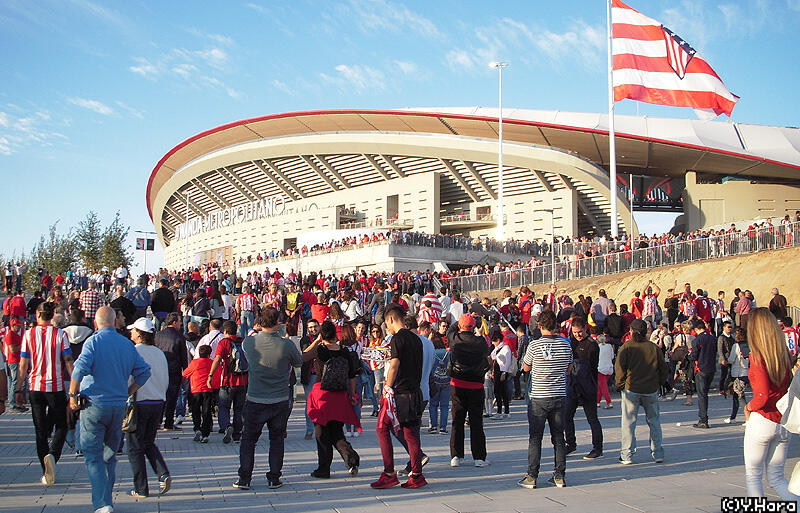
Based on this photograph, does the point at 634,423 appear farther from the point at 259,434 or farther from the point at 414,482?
the point at 259,434

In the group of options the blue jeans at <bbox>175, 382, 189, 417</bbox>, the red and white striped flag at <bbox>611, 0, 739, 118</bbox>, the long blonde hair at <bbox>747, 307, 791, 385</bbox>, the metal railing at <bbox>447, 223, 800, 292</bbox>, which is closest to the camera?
the long blonde hair at <bbox>747, 307, 791, 385</bbox>

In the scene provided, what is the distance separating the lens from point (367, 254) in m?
35.8

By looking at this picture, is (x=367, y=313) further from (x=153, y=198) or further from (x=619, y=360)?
(x=153, y=198)

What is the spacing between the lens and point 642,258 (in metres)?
24.8

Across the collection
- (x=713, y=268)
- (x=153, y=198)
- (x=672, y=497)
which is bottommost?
(x=672, y=497)

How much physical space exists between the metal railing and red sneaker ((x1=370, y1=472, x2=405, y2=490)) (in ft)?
56.5

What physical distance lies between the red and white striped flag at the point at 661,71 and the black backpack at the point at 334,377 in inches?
990

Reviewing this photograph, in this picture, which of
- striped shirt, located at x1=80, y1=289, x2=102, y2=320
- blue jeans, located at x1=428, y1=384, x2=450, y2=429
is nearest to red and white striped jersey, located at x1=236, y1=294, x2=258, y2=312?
striped shirt, located at x1=80, y1=289, x2=102, y2=320

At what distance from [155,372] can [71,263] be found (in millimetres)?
34258

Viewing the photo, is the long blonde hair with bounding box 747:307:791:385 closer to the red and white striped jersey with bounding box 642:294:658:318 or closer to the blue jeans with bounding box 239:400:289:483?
the blue jeans with bounding box 239:400:289:483

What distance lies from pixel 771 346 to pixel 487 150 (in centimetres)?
4332

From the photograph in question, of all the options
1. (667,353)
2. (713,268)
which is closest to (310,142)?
(713,268)

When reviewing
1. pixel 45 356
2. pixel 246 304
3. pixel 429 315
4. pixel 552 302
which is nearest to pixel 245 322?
pixel 246 304

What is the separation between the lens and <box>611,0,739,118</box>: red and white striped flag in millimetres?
28562
